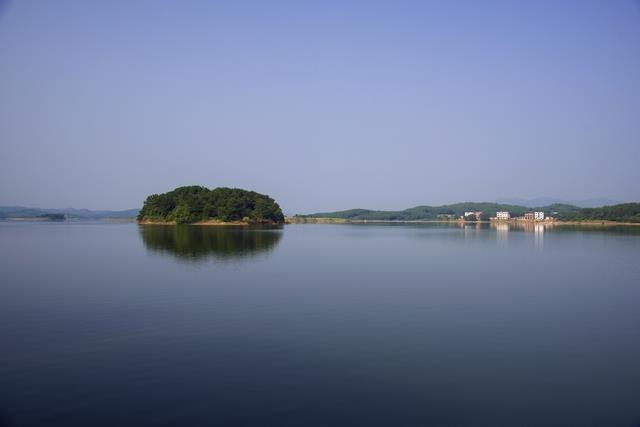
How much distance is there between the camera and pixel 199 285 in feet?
79.5

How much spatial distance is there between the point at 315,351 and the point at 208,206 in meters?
127

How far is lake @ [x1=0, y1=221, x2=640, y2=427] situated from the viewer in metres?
9.34

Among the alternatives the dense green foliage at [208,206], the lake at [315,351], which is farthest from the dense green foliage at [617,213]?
the lake at [315,351]

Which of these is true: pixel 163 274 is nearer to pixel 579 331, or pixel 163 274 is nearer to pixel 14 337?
pixel 14 337

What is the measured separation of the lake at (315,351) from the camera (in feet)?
30.6

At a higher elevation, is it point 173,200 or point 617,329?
point 173,200

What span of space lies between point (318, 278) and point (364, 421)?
18.9 meters

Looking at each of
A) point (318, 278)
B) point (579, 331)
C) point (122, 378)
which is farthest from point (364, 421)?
point (318, 278)

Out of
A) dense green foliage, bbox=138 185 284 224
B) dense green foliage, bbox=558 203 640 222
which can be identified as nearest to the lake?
dense green foliage, bbox=138 185 284 224

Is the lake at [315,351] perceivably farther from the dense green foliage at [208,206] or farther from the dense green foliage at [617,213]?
the dense green foliage at [617,213]

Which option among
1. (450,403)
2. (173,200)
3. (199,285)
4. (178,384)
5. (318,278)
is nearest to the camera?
(450,403)

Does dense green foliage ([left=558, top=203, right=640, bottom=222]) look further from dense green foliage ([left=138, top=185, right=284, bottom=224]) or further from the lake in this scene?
the lake

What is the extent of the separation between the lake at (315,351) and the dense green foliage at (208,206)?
363 feet

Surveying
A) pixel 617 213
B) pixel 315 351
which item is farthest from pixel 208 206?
pixel 617 213
